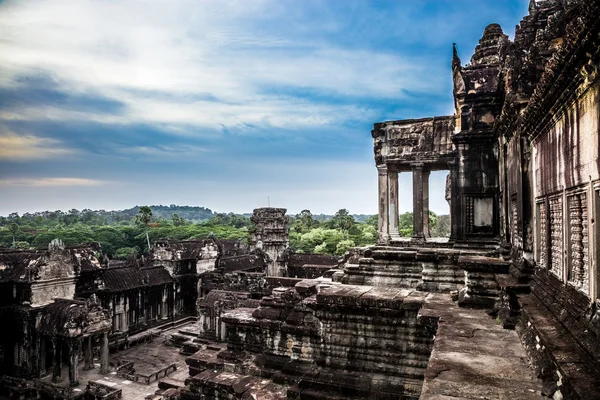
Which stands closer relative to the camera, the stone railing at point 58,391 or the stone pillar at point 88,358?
the stone railing at point 58,391

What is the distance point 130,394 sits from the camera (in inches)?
729

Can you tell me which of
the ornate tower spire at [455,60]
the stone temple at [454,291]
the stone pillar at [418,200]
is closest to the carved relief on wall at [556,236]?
the stone temple at [454,291]

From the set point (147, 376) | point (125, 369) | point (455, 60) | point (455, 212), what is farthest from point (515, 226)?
point (125, 369)

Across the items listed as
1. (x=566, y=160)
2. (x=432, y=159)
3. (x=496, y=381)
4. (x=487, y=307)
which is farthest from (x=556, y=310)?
(x=432, y=159)

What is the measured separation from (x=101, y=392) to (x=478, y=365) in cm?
1799

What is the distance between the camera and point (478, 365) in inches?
177

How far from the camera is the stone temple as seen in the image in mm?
3988

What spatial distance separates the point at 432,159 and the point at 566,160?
997cm

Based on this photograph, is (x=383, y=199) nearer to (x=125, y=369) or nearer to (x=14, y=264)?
(x=125, y=369)

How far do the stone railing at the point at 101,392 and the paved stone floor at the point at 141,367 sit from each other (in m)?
0.70

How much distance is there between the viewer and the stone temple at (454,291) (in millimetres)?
3988

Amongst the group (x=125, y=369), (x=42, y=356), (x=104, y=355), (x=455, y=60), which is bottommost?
(x=125, y=369)

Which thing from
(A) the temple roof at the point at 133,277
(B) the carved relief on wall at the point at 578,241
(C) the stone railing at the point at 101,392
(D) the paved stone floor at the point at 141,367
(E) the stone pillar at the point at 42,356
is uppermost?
(B) the carved relief on wall at the point at 578,241

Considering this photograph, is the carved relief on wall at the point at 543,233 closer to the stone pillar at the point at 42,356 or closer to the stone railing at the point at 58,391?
the stone railing at the point at 58,391
